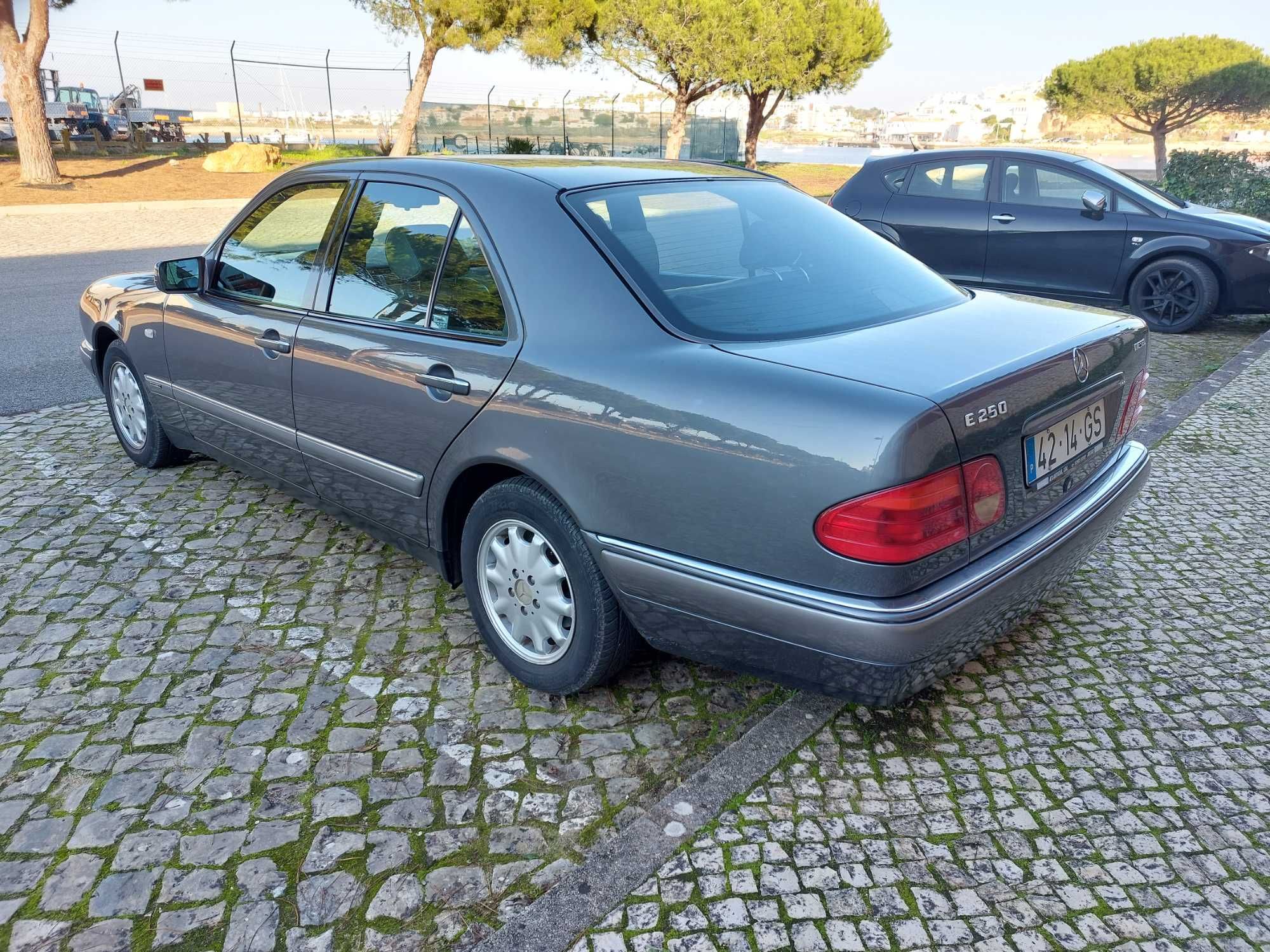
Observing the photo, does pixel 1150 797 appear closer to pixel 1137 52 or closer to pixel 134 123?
pixel 134 123

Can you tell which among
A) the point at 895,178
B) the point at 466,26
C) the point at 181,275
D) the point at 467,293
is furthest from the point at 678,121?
the point at 467,293

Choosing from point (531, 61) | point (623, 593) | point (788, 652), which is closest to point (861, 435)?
point (788, 652)

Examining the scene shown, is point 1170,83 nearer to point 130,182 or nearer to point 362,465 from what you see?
point 130,182

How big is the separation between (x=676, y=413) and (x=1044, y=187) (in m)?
7.80

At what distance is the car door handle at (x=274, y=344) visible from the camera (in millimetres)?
3615

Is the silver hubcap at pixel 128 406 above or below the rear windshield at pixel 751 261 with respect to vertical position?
below

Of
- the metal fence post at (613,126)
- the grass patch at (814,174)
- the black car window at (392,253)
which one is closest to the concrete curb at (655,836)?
the black car window at (392,253)

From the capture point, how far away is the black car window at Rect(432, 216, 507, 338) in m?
2.93

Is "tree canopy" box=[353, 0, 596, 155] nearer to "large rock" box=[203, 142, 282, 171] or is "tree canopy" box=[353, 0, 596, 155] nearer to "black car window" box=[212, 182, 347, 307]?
"large rock" box=[203, 142, 282, 171]

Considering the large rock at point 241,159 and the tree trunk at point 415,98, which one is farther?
the tree trunk at point 415,98

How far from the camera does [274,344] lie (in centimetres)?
367

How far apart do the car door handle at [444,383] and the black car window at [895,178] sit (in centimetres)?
776

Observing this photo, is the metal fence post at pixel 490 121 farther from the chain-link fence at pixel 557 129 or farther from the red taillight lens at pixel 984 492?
the red taillight lens at pixel 984 492

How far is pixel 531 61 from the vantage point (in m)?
33.4
